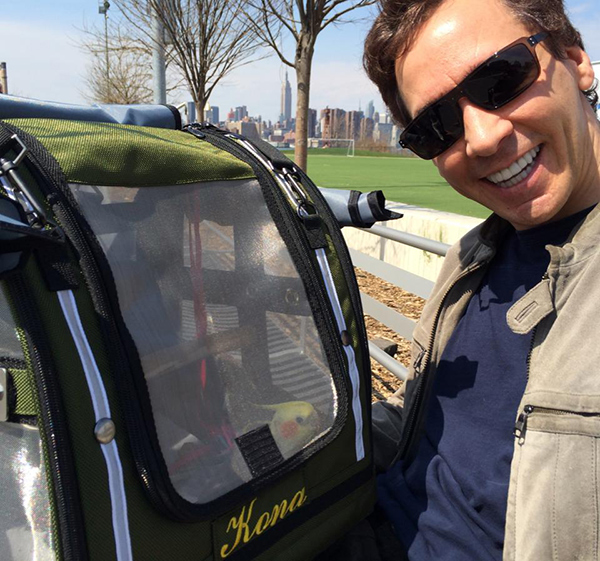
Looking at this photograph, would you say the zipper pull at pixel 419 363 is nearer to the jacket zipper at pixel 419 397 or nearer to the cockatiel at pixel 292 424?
the jacket zipper at pixel 419 397

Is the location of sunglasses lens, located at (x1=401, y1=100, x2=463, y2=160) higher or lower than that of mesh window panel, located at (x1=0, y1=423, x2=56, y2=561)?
higher

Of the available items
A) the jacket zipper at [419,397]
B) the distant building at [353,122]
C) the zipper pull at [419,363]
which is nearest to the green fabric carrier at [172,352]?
the jacket zipper at [419,397]

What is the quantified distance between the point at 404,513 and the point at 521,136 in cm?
102

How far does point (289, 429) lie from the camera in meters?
1.28

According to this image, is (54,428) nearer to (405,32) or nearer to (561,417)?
(561,417)

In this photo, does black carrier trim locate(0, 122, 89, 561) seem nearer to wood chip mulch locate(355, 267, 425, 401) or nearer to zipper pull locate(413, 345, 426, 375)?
zipper pull locate(413, 345, 426, 375)

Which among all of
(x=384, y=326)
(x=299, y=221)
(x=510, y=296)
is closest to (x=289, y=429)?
(x=299, y=221)

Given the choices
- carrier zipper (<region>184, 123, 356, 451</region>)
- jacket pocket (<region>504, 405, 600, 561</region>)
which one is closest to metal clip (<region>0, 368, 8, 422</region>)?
carrier zipper (<region>184, 123, 356, 451</region>)

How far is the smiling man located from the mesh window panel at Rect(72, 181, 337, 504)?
1.33 feet

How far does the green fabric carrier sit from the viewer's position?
2.90ft

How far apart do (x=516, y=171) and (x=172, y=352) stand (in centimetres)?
93

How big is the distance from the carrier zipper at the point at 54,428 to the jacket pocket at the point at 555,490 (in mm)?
890

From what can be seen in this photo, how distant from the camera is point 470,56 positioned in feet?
4.53

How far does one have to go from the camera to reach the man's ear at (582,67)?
145cm
